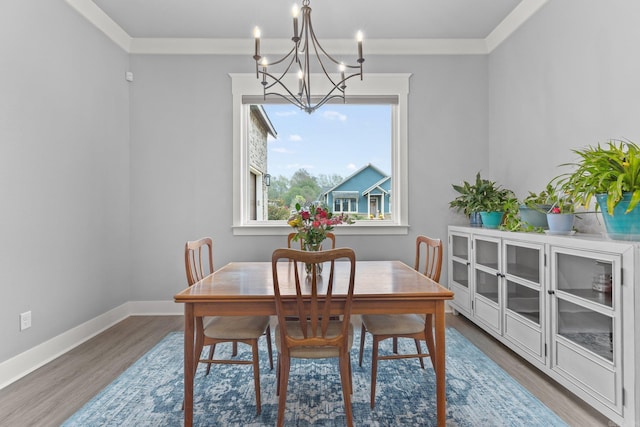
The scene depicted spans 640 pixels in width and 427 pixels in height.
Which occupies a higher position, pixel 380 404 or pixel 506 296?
pixel 506 296

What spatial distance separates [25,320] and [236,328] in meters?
1.57

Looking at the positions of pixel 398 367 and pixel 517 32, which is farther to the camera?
pixel 517 32

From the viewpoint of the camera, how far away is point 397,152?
3.94m

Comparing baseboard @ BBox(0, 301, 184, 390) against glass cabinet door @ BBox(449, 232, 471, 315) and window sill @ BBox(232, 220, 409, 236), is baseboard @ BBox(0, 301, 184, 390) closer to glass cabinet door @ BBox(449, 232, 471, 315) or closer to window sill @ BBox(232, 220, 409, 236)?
window sill @ BBox(232, 220, 409, 236)

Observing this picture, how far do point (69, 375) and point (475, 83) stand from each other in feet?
14.5

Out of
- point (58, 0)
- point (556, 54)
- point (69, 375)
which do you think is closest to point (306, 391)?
point (69, 375)

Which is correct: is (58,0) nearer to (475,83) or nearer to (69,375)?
(69,375)

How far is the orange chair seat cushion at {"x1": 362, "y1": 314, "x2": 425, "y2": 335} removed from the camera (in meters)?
2.10

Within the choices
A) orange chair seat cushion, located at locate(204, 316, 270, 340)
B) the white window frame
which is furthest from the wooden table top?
the white window frame

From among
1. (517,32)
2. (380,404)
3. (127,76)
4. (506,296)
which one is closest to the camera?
(380,404)

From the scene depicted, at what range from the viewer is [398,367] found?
8.40 feet

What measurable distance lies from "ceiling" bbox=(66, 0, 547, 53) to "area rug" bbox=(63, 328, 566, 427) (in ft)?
9.69

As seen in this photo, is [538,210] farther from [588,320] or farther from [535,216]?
[588,320]

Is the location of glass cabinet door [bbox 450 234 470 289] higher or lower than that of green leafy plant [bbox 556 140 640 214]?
lower
